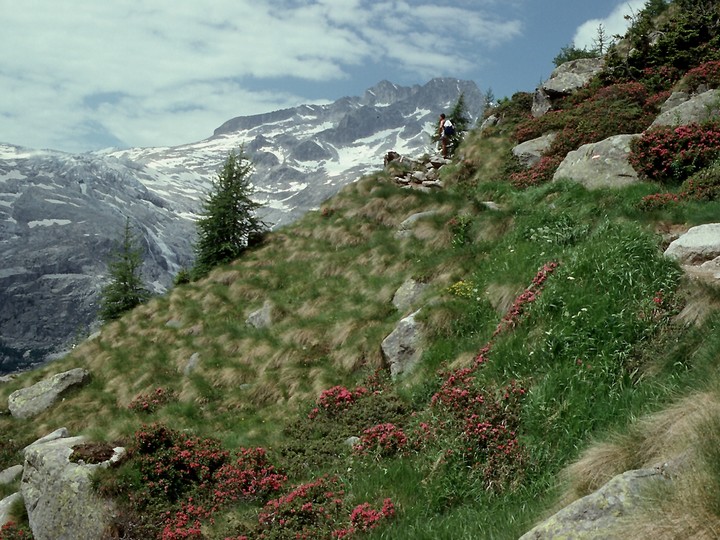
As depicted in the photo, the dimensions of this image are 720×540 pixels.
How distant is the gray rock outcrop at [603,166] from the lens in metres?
16.7

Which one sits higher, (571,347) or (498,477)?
(571,347)

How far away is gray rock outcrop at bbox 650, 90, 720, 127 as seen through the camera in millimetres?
17391

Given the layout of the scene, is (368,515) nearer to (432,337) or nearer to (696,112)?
(432,337)

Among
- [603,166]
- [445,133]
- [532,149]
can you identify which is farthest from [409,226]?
[445,133]

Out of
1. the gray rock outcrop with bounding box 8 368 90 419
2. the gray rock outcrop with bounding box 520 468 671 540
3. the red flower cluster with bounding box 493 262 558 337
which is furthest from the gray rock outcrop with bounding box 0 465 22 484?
the gray rock outcrop with bounding box 520 468 671 540

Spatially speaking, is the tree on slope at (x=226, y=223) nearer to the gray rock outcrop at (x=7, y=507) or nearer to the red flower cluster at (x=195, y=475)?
the gray rock outcrop at (x=7, y=507)

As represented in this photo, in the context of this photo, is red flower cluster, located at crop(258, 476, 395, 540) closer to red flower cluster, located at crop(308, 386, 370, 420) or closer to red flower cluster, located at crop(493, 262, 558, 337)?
red flower cluster, located at crop(308, 386, 370, 420)

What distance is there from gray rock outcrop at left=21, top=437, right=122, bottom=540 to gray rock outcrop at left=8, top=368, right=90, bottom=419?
1033 cm

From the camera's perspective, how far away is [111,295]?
33.0 meters

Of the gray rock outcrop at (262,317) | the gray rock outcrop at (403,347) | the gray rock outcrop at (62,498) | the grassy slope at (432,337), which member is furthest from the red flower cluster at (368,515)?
A: the gray rock outcrop at (262,317)

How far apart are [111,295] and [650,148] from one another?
107ft

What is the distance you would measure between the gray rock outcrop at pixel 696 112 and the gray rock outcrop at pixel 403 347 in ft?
42.6

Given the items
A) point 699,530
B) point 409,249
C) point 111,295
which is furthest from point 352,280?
point 111,295

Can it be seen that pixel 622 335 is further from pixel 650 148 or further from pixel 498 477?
pixel 650 148
